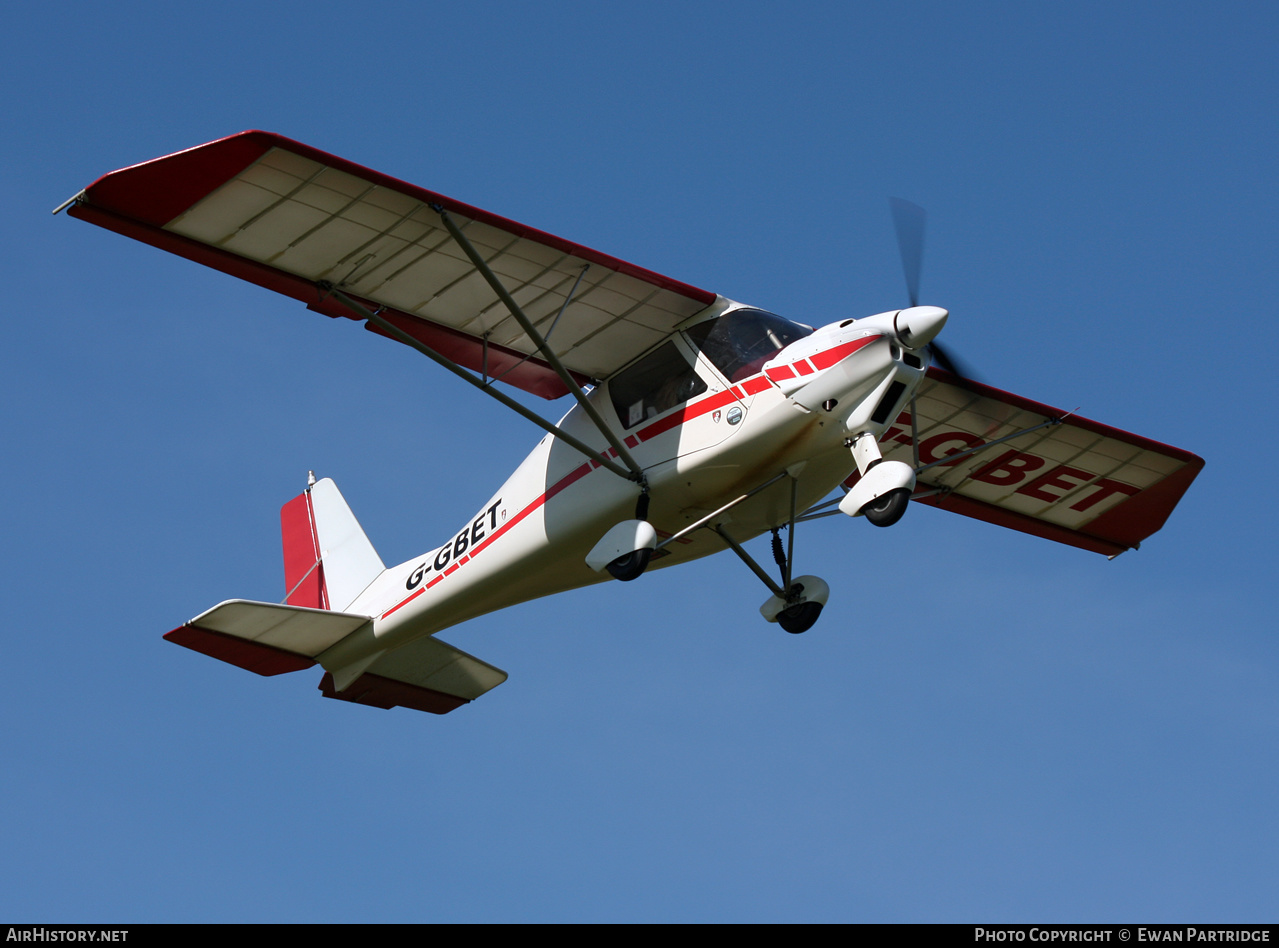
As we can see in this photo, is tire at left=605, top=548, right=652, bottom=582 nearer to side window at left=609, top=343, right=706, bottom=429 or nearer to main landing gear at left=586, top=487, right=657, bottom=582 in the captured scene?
main landing gear at left=586, top=487, right=657, bottom=582

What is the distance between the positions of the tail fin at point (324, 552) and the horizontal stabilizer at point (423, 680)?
133 cm

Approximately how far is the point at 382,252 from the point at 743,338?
335cm

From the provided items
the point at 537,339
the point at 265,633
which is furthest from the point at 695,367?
the point at 265,633

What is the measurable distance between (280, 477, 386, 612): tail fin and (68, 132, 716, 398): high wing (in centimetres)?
399

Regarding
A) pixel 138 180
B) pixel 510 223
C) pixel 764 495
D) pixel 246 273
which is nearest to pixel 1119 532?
pixel 764 495

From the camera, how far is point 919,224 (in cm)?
1296

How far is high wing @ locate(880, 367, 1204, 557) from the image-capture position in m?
15.7

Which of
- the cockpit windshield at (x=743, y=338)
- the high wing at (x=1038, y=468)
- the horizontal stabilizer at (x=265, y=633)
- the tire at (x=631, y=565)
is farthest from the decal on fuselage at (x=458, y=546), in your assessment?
the high wing at (x=1038, y=468)

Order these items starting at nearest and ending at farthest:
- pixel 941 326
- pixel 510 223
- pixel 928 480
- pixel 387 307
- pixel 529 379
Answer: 1. pixel 941 326
2. pixel 510 223
3. pixel 387 307
4. pixel 529 379
5. pixel 928 480

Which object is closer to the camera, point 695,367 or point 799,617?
point 695,367

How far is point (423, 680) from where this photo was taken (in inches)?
656

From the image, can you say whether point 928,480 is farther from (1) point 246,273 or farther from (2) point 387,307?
(1) point 246,273

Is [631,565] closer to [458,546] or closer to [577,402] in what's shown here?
[577,402]

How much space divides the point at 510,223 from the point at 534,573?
3430mm
